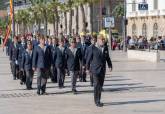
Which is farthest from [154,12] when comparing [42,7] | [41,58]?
[41,58]

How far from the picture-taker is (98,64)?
15.8 meters

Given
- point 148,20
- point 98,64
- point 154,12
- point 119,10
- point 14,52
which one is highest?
point 98,64

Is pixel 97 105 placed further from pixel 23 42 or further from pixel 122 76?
pixel 122 76

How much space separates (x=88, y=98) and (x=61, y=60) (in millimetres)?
3387

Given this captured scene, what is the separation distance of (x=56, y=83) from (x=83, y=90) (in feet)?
9.70

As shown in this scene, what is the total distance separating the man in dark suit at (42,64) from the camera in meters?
18.4

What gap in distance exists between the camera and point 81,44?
22.0 m

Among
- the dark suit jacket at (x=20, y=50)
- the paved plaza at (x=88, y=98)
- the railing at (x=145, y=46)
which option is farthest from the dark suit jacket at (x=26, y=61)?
the railing at (x=145, y=46)

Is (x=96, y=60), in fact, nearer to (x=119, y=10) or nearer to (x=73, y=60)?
(x=73, y=60)

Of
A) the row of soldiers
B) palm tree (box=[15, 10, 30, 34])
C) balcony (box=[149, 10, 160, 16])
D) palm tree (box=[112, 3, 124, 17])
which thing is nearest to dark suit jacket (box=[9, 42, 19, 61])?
the row of soldiers

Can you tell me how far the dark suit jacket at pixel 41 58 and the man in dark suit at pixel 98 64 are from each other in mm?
2734

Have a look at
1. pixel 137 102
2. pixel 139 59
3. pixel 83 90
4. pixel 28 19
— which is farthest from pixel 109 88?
pixel 28 19

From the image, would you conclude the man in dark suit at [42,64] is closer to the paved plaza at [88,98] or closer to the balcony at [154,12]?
the paved plaza at [88,98]

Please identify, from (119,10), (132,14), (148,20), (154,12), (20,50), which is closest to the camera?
(20,50)
